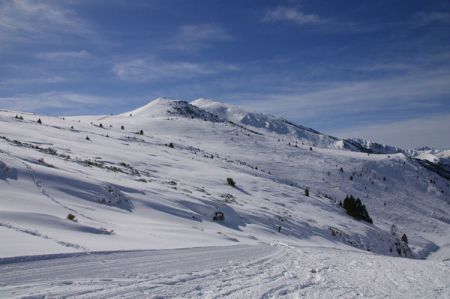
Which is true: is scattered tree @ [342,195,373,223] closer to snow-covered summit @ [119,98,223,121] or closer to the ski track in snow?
the ski track in snow

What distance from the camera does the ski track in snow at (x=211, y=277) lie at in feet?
19.0

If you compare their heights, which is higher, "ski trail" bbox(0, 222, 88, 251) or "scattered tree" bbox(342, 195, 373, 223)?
"ski trail" bbox(0, 222, 88, 251)

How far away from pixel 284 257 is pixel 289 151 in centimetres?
7310

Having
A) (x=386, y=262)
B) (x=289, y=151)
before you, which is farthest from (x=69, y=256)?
(x=289, y=151)

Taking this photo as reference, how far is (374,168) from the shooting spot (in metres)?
81.4

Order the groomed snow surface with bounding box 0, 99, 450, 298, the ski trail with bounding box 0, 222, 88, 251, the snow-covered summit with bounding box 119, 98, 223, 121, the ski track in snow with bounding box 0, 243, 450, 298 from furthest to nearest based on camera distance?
the snow-covered summit with bounding box 119, 98, 223, 121
the ski trail with bounding box 0, 222, 88, 251
the groomed snow surface with bounding box 0, 99, 450, 298
the ski track in snow with bounding box 0, 243, 450, 298

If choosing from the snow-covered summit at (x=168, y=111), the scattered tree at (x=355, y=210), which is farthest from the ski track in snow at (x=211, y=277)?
the snow-covered summit at (x=168, y=111)

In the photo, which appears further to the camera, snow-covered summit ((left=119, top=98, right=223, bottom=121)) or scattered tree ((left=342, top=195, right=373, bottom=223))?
snow-covered summit ((left=119, top=98, right=223, bottom=121))

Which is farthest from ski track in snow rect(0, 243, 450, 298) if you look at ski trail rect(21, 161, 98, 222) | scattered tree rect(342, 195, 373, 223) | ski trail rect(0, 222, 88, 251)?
scattered tree rect(342, 195, 373, 223)

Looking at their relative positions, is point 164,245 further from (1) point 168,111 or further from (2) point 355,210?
(1) point 168,111

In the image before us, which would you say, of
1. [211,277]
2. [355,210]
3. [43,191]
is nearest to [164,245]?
[211,277]

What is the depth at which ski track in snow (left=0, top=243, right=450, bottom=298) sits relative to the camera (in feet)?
19.0

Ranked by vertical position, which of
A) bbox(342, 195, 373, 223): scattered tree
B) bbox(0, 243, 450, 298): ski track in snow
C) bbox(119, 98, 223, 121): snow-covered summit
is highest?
bbox(119, 98, 223, 121): snow-covered summit

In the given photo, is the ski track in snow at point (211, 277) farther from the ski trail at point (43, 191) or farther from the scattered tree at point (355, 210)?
the scattered tree at point (355, 210)
